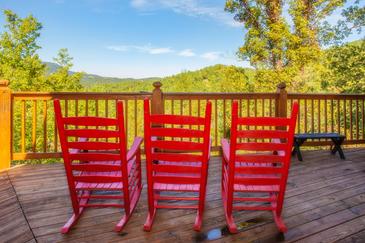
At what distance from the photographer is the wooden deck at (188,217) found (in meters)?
1.96

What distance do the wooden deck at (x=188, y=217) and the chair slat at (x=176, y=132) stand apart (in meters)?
0.74

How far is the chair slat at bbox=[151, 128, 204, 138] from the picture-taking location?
1935mm

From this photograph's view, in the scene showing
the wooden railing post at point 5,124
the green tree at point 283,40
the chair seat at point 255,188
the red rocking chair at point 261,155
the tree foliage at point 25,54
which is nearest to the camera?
the red rocking chair at point 261,155

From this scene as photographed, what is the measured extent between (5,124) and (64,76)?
1602cm

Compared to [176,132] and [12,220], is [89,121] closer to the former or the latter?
[176,132]

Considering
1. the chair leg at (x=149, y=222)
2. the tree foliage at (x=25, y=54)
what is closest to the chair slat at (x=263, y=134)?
the chair leg at (x=149, y=222)

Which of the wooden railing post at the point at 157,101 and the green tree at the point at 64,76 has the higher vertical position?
the green tree at the point at 64,76

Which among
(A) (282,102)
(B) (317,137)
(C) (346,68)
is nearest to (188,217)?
(A) (282,102)

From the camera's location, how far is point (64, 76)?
1841 centimetres

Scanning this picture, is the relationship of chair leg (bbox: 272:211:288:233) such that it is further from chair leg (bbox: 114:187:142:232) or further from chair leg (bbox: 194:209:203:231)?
chair leg (bbox: 114:187:142:232)

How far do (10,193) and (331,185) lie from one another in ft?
11.6

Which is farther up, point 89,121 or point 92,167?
point 89,121

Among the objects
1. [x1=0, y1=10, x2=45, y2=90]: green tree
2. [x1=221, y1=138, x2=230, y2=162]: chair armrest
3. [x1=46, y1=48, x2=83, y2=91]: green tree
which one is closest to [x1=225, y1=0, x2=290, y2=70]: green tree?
[x1=221, y1=138, x2=230, y2=162]: chair armrest

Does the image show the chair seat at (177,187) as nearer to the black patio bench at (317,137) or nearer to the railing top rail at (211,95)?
the railing top rail at (211,95)
